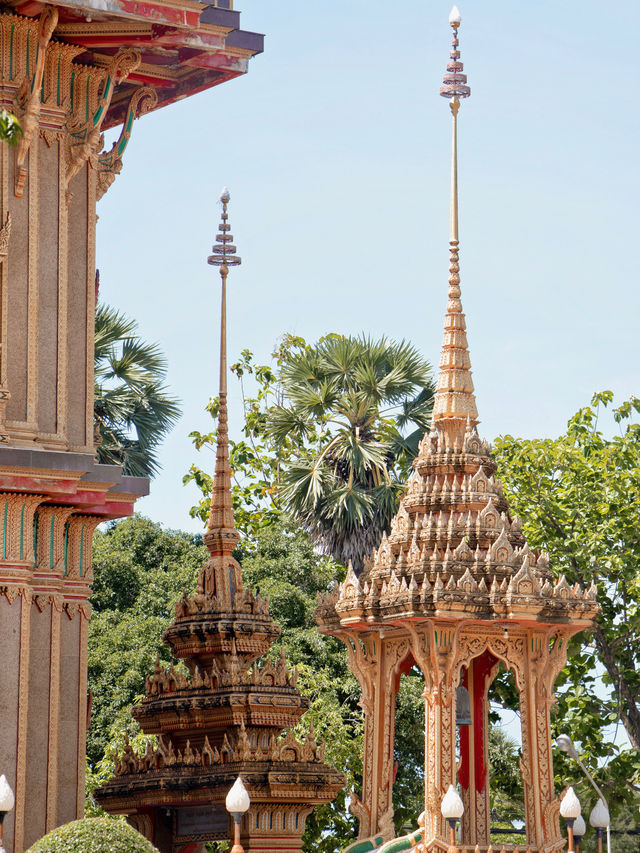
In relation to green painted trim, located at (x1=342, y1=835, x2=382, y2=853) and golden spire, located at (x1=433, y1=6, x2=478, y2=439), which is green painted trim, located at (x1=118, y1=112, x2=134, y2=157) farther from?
green painted trim, located at (x1=342, y1=835, x2=382, y2=853)

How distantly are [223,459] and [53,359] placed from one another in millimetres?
7106

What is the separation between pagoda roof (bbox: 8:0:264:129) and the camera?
21766 millimetres

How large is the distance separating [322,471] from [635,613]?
303 inches

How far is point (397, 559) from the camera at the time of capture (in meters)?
25.1

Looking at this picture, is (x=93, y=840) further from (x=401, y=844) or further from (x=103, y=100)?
(x=103, y=100)

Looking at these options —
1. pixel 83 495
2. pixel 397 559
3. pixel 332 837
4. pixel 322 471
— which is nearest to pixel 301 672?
pixel 332 837

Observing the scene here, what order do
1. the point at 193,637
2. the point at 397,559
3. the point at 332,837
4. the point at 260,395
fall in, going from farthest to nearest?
the point at 260,395, the point at 332,837, the point at 193,637, the point at 397,559

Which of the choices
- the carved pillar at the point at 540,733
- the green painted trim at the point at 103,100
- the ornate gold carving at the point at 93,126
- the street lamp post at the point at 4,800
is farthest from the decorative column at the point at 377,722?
the green painted trim at the point at 103,100

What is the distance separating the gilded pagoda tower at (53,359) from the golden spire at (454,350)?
4.54 metres

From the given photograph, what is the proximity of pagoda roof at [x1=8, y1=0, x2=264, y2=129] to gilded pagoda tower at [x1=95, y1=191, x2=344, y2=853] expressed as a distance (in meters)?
6.99

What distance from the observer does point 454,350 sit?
2636 cm

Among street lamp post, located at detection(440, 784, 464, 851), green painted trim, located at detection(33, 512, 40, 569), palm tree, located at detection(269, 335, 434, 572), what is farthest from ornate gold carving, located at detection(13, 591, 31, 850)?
palm tree, located at detection(269, 335, 434, 572)

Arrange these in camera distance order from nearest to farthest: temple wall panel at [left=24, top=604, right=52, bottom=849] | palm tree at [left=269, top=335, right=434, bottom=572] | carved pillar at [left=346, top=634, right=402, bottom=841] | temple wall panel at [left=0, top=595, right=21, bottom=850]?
temple wall panel at [left=0, top=595, right=21, bottom=850]
temple wall panel at [left=24, top=604, right=52, bottom=849]
carved pillar at [left=346, top=634, right=402, bottom=841]
palm tree at [left=269, top=335, right=434, bottom=572]

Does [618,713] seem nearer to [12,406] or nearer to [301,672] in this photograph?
[301,672]
